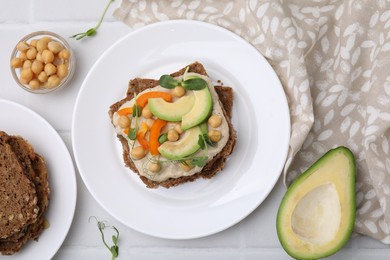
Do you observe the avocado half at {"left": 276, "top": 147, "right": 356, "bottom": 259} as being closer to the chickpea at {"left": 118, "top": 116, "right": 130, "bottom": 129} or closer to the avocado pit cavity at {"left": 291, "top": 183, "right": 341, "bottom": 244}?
the avocado pit cavity at {"left": 291, "top": 183, "right": 341, "bottom": 244}

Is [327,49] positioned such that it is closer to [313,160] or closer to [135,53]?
[313,160]

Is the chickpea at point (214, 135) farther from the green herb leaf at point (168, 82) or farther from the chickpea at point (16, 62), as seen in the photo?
the chickpea at point (16, 62)

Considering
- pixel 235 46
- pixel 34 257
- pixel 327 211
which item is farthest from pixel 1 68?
pixel 327 211

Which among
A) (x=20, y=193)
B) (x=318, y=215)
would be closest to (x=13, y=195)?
(x=20, y=193)

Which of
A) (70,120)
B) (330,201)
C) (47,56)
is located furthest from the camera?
(70,120)

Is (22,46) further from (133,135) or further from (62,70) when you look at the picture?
(133,135)

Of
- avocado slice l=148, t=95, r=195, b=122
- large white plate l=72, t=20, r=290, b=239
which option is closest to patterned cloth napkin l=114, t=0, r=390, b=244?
large white plate l=72, t=20, r=290, b=239

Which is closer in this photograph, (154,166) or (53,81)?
(154,166)
